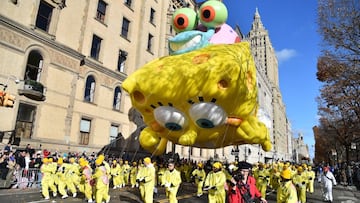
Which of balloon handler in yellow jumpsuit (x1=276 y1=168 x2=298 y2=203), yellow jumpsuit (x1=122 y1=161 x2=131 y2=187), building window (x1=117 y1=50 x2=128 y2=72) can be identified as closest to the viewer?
balloon handler in yellow jumpsuit (x1=276 y1=168 x2=298 y2=203)

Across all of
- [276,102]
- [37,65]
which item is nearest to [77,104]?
[37,65]

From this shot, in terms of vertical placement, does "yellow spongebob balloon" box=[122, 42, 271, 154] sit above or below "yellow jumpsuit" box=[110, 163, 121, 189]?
above

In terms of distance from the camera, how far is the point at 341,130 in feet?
106

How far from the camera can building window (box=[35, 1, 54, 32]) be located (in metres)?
17.9

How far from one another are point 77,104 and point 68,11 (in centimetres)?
669

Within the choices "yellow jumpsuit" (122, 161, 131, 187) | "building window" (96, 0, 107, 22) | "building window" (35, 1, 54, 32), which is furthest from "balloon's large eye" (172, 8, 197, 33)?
"building window" (96, 0, 107, 22)

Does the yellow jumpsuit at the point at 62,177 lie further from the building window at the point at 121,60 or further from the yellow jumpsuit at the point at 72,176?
the building window at the point at 121,60

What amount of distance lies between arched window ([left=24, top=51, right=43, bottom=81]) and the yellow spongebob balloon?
10485 millimetres

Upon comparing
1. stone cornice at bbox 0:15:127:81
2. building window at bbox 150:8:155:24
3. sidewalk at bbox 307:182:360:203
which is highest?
building window at bbox 150:8:155:24

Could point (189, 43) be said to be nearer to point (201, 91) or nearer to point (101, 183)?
point (201, 91)

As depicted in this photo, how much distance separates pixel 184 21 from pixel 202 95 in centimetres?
375

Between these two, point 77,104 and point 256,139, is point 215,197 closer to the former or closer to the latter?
point 256,139

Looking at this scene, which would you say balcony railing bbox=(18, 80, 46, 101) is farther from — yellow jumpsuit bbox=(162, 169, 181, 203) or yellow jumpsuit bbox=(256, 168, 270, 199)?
yellow jumpsuit bbox=(256, 168, 270, 199)

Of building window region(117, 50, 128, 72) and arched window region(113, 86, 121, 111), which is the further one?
building window region(117, 50, 128, 72)
